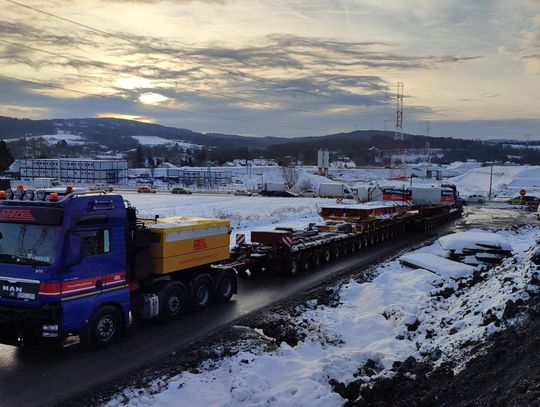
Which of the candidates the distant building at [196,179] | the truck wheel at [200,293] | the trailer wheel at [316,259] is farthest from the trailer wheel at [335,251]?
the distant building at [196,179]

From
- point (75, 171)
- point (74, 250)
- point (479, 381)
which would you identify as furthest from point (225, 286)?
point (75, 171)

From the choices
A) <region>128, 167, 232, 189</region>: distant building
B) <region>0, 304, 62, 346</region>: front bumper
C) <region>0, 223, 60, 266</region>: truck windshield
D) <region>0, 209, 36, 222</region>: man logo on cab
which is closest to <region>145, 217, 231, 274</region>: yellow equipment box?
<region>0, 223, 60, 266</region>: truck windshield

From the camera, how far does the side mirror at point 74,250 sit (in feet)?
31.3

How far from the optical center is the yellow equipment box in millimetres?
11875

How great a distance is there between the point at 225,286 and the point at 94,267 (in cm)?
491

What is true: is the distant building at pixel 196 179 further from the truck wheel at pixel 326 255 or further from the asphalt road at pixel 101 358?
the asphalt road at pixel 101 358

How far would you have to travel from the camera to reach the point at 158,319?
39.8 ft

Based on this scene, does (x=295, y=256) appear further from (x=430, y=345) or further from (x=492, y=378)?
(x=492, y=378)

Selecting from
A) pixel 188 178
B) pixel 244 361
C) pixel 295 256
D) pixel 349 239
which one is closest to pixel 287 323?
pixel 244 361

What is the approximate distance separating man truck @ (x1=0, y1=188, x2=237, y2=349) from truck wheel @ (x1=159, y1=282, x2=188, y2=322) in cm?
4

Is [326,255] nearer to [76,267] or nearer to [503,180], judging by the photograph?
[76,267]

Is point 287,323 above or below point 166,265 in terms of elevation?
below

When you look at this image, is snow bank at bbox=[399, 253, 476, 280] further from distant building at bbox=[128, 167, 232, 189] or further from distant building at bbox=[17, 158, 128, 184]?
distant building at bbox=[17, 158, 128, 184]

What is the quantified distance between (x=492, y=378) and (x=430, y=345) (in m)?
2.65
